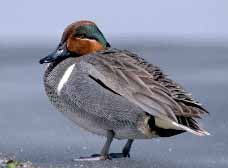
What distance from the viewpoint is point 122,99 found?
7.01 meters

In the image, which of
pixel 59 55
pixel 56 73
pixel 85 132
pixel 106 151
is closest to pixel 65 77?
pixel 56 73

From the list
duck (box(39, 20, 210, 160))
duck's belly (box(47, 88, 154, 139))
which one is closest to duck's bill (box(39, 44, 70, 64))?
duck (box(39, 20, 210, 160))

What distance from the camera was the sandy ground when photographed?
24.6 feet

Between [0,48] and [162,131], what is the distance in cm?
873

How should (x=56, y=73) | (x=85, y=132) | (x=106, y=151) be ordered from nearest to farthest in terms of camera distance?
(x=106, y=151), (x=56, y=73), (x=85, y=132)

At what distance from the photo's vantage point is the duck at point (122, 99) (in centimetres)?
696

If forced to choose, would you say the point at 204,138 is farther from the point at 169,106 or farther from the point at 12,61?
the point at 12,61

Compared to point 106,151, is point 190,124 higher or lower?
higher

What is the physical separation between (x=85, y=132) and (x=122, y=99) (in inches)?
83.2

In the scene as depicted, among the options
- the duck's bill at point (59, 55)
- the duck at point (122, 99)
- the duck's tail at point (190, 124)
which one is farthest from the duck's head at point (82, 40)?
the duck's tail at point (190, 124)

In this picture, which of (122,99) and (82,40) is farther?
(82,40)

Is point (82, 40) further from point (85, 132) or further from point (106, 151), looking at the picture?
point (85, 132)

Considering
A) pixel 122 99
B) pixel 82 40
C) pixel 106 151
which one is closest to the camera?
pixel 122 99

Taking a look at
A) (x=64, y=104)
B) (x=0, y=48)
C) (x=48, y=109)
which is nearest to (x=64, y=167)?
(x=64, y=104)
